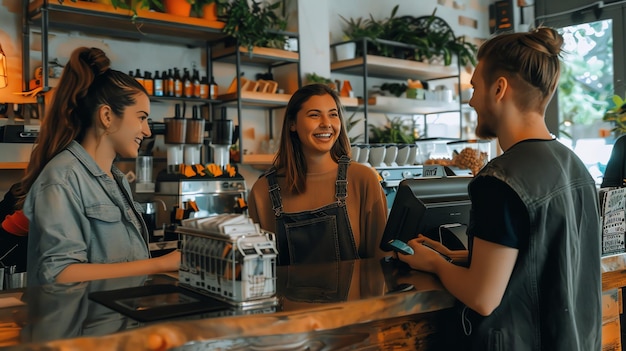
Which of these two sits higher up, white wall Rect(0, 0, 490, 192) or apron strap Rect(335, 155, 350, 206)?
white wall Rect(0, 0, 490, 192)

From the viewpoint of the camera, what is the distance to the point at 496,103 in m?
1.59

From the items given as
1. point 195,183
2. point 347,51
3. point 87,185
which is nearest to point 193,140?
point 195,183

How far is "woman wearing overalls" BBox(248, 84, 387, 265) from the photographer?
8.00 feet

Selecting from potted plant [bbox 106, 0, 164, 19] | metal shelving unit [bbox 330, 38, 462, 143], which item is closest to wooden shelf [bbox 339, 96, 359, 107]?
metal shelving unit [bbox 330, 38, 462, 143]

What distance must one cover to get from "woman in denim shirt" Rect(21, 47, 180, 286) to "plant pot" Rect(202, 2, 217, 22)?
292 centimetres

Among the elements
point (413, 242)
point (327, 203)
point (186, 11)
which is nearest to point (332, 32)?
point (186, 11)

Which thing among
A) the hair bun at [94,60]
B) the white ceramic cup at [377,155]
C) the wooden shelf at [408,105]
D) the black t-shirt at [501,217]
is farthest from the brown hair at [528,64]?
the wooden shelf at [408,105]

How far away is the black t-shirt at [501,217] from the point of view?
1443 mm

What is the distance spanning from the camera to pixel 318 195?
2.51m

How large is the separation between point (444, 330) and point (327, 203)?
89cm

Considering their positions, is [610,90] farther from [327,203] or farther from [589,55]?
[327,203]

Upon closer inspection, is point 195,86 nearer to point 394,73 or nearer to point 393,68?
point 393,68

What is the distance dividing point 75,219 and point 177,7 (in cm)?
320

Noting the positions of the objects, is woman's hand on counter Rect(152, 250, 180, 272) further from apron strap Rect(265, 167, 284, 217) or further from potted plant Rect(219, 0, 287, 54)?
potted plant Rect(219, 0, 287, 54)
